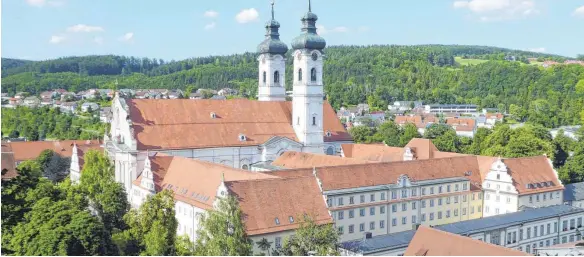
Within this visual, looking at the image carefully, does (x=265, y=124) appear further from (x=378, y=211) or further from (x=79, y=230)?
(x=79, y=230)

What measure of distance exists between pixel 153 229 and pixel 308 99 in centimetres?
2710

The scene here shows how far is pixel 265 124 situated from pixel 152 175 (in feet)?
47.6

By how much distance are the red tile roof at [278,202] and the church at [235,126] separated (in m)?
17.3

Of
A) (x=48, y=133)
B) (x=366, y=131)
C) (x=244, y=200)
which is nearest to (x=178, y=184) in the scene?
(x=244, y=200)

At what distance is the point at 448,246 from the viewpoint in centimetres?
3011

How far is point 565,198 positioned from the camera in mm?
53719

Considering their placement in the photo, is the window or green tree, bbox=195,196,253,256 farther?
the window

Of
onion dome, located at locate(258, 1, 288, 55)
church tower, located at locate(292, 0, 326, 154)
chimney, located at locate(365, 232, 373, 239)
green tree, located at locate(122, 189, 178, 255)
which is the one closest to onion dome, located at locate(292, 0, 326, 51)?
church tower, located at locate(292, 0, 326, 154)

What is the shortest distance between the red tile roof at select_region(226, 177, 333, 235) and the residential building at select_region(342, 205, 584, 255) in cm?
318

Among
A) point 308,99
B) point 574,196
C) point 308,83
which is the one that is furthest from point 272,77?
point 574,196

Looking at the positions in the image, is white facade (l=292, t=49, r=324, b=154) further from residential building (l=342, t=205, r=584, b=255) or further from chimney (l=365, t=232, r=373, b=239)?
residential building (l=342, t=205, r=584, b=255)

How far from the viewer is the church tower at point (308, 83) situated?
58.1m

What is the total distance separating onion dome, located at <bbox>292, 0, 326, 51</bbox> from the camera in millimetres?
57812

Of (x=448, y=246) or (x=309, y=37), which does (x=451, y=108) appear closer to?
(x=309, y=37)
